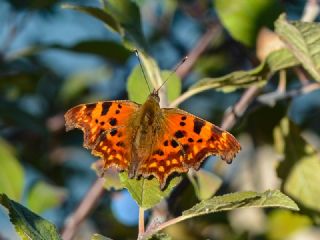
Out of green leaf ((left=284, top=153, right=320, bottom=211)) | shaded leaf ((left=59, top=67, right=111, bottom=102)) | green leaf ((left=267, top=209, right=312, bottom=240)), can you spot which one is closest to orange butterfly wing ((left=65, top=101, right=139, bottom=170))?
green leaf ((left=284, top=153, right=320, bottom=211))

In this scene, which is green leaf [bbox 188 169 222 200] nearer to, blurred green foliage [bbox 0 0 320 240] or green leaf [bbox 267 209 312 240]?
blurred green foliage [bbox 0 0 320 240]

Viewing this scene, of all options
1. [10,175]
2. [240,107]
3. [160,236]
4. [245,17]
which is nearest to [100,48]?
[10,175]

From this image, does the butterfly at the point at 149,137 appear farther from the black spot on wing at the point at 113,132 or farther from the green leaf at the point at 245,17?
the green leaf at the point at 245,17

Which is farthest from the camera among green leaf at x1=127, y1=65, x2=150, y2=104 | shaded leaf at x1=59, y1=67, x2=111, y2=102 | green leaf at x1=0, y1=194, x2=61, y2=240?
shaded leaf at x1=59, y1=67, x2=111, y2=102

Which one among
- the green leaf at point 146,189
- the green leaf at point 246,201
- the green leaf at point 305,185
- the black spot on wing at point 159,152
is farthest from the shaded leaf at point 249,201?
the green leaf at point 305,185

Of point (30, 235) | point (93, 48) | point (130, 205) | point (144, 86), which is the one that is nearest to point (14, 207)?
point (30, 235)

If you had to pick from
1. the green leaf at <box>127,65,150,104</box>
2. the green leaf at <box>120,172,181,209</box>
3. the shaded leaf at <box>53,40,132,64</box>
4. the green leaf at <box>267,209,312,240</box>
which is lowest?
the green leaf at <box>267,209,312,240</box>
